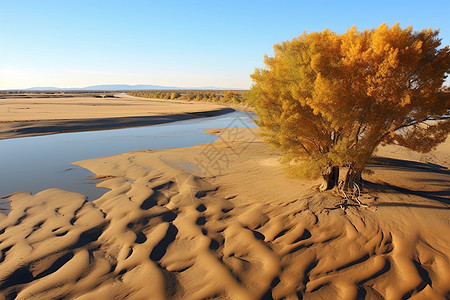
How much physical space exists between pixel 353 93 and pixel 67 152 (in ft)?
69.5

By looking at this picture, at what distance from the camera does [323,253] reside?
25.3ft

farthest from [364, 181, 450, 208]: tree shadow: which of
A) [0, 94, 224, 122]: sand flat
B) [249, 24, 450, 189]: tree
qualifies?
[0, 94, 224, 122]: sand flat

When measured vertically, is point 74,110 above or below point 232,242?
below

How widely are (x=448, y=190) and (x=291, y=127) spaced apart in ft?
24.9

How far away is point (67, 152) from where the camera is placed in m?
21.7

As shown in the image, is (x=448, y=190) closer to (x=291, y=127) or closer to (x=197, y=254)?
(x=291, y=127)

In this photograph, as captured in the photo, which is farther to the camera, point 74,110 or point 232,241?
point 74,110

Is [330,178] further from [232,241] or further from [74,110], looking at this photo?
[74,110]

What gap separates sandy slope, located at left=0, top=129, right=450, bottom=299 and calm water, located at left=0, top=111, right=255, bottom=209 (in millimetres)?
2022

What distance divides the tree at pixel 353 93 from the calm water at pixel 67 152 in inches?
364

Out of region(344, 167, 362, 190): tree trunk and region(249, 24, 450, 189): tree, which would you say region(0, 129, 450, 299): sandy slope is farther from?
region(249, 24, 450, 189): tree

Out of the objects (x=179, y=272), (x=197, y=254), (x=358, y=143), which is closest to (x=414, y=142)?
(x=358, y=143)

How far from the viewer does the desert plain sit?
21.4 feet

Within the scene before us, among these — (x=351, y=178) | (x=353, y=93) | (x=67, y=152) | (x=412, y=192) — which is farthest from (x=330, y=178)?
(x=67, y=152)
